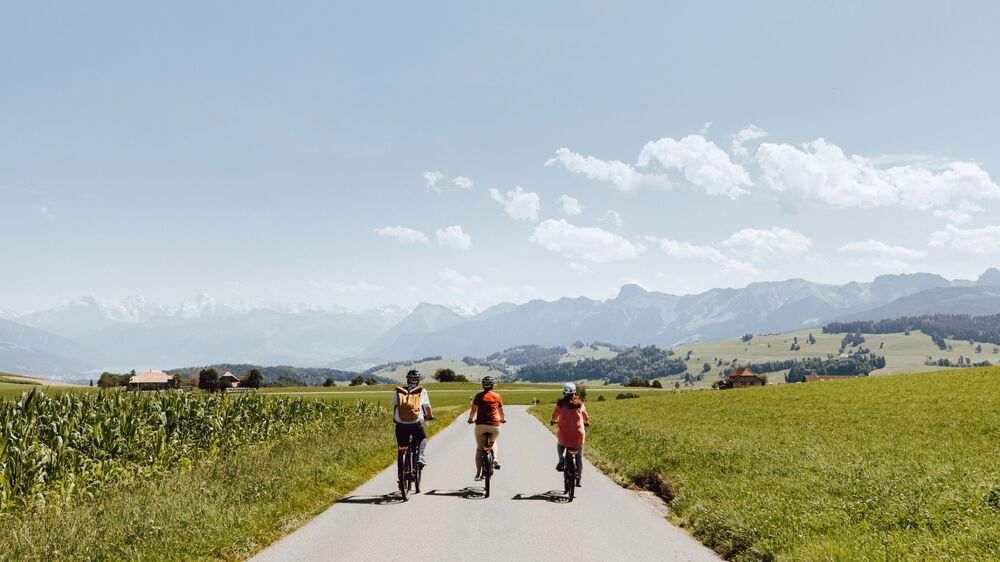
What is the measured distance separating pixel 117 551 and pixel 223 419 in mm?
16335

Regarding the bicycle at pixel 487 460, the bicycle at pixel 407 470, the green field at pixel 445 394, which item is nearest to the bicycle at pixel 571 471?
the bicycle at pixel 487 460

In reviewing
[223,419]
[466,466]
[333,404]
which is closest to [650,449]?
[466,466]

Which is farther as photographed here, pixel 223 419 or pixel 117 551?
pixel 223 419

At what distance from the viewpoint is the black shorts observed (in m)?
14.2

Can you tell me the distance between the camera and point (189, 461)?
723 inches

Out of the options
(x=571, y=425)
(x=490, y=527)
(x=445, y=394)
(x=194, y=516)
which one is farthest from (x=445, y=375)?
(x=194, y=516)

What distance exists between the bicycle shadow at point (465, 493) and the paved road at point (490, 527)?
23 mm

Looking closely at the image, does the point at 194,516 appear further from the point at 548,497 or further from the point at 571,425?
the point at 571,425

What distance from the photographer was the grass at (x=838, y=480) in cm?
902

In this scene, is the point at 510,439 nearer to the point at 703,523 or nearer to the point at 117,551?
the point at 703,523

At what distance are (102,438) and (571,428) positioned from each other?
12363 mm

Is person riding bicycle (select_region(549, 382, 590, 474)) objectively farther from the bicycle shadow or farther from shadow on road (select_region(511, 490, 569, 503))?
the bicycle shadow

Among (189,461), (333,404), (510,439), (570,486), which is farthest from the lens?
(333,404)

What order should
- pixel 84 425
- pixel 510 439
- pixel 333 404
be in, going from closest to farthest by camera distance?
pixel 84 425 < pixel 510 439 < pixel 333 404
